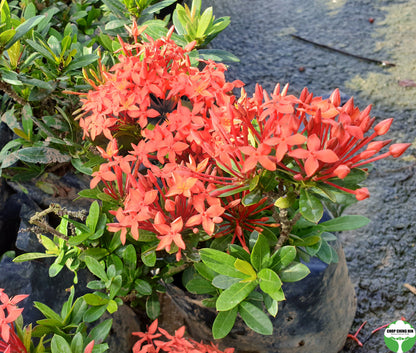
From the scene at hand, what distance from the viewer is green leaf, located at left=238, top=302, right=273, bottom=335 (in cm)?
95

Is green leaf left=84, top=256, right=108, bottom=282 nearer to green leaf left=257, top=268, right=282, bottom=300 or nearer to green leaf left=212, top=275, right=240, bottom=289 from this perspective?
green leaf left=212, top=275, right=240, bottom=289

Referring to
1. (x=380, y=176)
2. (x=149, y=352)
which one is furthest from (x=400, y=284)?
(x=149, y=352)

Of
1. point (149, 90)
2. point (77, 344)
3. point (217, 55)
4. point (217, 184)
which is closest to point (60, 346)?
point (77, 344)

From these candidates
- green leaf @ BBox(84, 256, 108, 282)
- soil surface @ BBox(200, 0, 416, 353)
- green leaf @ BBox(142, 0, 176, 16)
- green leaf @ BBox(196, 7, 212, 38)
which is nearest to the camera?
green leaf @ BBox(84, 256, 108, 282)

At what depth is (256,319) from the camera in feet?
3.17

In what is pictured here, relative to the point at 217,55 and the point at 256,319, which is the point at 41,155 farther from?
the point at 256,319

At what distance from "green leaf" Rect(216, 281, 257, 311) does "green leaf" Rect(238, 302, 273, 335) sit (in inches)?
1.5

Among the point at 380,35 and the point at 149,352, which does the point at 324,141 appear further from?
the point at 380,35

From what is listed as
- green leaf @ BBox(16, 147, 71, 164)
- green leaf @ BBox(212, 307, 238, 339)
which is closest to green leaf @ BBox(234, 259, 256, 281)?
green leaf @ BBox(212, 307, 238, 339)

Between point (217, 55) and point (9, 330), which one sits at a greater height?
point (217, 55)

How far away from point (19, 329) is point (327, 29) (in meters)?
3.45

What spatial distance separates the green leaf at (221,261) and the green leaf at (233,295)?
0.02 m

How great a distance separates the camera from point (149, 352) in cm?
111

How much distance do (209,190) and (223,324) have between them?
0.36 m
